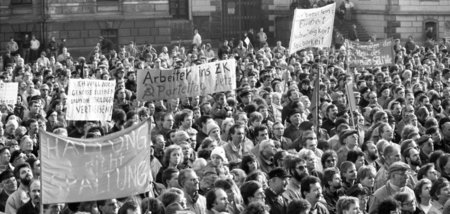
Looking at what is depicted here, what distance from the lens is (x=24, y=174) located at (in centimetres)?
1474

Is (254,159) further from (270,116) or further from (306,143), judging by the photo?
(270,116)

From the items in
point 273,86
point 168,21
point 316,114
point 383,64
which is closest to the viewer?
point 316,114

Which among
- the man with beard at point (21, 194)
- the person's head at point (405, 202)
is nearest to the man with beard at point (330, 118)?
the man with beard at point (21, 194)

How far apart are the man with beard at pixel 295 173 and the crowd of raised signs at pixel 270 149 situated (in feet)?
0.04

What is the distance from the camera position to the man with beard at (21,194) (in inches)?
564

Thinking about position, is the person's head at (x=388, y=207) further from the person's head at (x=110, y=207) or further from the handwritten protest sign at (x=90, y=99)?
the handwritten protest sign at (x=90, y=99)

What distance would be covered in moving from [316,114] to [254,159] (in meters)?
4.43

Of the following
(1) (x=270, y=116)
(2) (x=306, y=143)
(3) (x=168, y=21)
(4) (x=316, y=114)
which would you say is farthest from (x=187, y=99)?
(3) (x=168, y=21)

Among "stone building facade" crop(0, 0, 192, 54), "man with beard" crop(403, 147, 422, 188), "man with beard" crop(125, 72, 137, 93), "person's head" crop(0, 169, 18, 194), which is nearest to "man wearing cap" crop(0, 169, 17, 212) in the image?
"person's head" crop(0, 169, 18, 194)

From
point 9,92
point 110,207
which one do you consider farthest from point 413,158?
point 9,92

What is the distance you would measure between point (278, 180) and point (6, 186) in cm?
299

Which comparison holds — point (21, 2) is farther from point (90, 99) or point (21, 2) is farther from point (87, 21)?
point (90, 99)

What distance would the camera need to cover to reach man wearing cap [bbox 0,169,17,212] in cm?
1487

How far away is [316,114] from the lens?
64.7 ft
